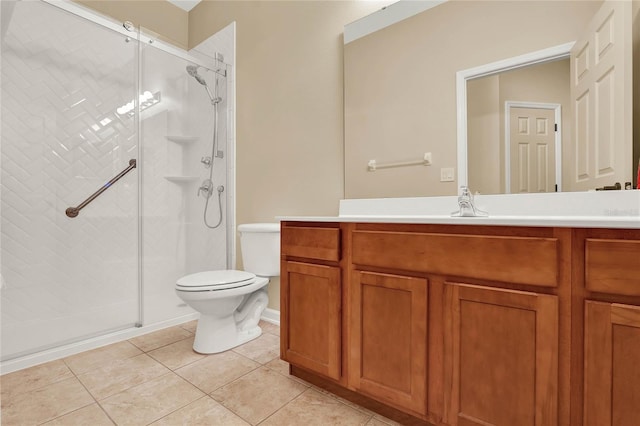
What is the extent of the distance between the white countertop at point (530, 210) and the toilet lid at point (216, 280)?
0.56 meters

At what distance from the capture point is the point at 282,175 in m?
2.29

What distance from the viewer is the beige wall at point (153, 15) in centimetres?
250

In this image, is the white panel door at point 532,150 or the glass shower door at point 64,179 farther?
the glass shower door at point 64,179

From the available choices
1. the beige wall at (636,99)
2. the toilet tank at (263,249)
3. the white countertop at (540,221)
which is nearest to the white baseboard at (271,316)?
the toilet tank at (263,249)

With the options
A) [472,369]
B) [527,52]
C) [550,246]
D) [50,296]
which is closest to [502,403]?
[472,369]

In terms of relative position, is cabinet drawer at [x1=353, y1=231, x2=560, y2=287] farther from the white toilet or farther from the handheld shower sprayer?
the handheld shower sprayer

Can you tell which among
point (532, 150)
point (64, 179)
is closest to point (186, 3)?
point (64, 179)

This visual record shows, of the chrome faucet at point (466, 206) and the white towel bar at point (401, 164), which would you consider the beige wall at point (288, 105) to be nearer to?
the white towel bar at point (401, 164)

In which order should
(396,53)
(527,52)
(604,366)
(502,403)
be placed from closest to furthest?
(604,366) → (502,403) → (527,52) → (396,53)

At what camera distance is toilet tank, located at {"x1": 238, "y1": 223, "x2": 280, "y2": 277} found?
2.09 meters

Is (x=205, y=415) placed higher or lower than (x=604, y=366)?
lower

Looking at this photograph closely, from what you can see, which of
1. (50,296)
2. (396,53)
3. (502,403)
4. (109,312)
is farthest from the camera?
(109,312)

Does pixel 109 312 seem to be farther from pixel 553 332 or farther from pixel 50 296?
pixel 553 332

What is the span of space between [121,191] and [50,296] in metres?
0.81
